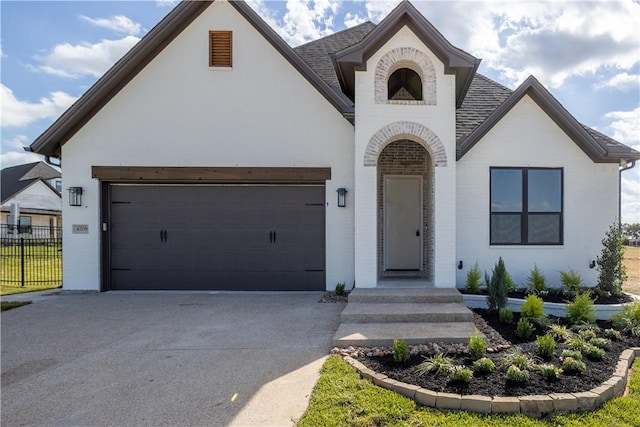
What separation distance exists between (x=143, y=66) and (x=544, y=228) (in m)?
10.7

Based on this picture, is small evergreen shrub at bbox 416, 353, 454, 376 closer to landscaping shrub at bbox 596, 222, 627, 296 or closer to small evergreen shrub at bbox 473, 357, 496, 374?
small evergreen shrub at bbox 473, 357, 496, 374

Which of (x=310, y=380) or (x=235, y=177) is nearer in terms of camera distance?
(x=310, y=380)

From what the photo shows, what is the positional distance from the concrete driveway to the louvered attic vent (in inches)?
231

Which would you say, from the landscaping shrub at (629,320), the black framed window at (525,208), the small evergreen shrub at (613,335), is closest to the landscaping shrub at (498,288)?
the small evergreen shrub at (613,335)

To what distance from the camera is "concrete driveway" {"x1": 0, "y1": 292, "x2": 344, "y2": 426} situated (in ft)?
10.7

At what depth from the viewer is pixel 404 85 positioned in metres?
8.92

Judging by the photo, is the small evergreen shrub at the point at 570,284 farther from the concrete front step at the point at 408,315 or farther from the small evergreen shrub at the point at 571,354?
the small evergreen shrub at the point at 571,354

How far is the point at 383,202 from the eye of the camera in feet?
29.2

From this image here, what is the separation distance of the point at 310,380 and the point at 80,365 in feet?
9.81

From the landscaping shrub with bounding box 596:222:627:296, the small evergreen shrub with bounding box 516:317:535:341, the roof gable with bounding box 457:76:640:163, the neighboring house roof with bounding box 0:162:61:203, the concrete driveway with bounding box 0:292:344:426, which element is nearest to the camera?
the concrete driveway with bounding box 0:292:344:426

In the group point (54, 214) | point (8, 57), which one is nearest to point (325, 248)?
point (8, 57)

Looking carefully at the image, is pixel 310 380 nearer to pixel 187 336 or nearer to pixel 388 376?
pixel 388 376

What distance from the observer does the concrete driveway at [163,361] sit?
3248mm

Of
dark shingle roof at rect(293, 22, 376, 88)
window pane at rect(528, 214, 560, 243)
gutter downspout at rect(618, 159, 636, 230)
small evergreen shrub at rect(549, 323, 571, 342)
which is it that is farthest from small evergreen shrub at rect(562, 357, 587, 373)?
dark shingle roof at rect(293, 22, 376, 88)
